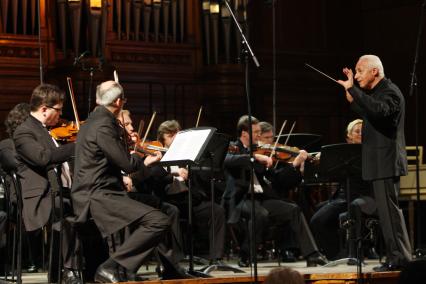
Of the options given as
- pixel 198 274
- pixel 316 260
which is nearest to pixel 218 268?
pixel 198 274

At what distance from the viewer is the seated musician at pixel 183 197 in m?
7.75

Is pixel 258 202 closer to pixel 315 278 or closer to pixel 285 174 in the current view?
pixel 285 174

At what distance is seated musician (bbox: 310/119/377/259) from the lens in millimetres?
8125

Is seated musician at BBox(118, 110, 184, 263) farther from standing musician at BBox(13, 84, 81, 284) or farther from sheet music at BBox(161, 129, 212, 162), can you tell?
standing musician at BBox(13, 84, 81, 284)

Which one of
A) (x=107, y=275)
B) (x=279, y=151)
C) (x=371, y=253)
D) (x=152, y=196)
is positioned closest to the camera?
(x=107, y=275)

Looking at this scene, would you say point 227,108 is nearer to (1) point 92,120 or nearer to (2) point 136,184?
(2) point 136,184

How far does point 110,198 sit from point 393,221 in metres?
2.15

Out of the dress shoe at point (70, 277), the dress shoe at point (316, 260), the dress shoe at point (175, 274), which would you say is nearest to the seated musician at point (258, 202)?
the dress shoe at point (316, 260)

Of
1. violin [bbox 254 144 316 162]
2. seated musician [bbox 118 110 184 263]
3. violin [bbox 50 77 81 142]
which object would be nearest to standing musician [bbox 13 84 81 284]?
seated musician [bbox 118 110 184 263]

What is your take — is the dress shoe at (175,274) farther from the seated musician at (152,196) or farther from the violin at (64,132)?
the violin at (64,132)

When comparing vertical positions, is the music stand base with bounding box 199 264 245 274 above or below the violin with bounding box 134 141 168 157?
below

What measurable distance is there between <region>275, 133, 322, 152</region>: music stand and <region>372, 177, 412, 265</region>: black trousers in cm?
204

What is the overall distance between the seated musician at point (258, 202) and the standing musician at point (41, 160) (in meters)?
2.05

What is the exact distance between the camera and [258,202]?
8445 millimetres
